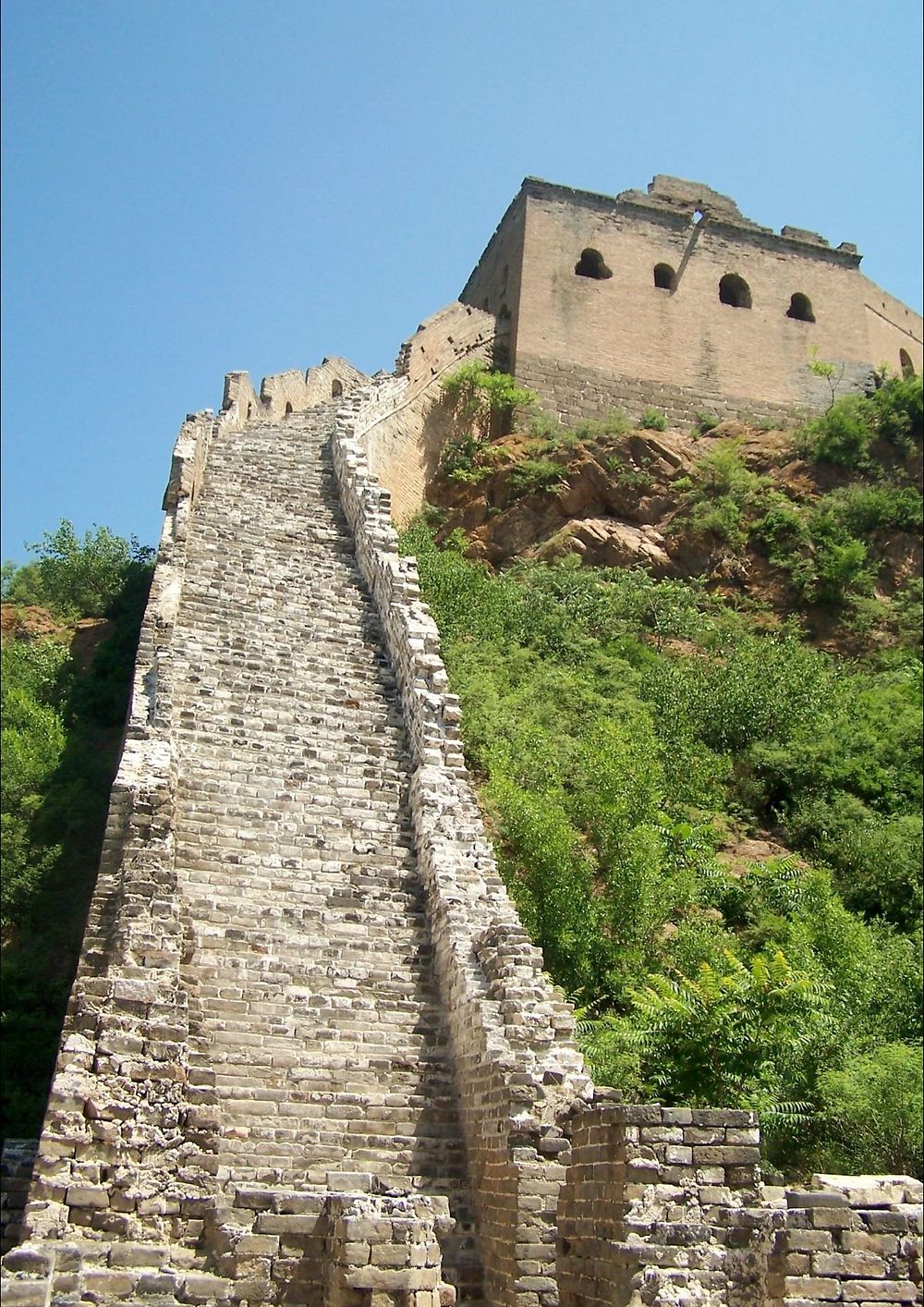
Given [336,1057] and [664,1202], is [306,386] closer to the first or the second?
[336,1057]

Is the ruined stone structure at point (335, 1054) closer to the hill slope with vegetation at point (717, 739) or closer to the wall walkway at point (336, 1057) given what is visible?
the wall walkway at point (336, 1057)

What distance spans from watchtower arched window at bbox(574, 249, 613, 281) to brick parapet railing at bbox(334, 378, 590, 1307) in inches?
747

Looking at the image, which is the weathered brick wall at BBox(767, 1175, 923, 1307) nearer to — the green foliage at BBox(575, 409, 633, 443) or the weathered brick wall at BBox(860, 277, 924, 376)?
the green foliage at BBox(575, 409, 633, 443)

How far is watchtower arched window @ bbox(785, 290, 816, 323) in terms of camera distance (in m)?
34.1

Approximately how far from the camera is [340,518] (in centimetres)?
2017

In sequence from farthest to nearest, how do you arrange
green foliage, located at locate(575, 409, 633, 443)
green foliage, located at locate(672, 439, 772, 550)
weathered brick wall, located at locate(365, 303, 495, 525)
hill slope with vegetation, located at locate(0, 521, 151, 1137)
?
green foliage, located at locate(575, 409, 633, 443) → green foliage, located at locate(672, 439, 772, 550) → weathered brick wall, located at locate(365, 303, 495, 525) → hill slope with vegetation, located at locate(0, 521, 151, 1137)

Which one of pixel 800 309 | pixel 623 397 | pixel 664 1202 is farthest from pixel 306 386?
pixel 664 1202

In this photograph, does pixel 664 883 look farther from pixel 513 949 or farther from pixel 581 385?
pixel 581 385

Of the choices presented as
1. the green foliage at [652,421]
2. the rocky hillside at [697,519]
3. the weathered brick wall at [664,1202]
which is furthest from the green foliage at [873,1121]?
the green foliage at [652,421]

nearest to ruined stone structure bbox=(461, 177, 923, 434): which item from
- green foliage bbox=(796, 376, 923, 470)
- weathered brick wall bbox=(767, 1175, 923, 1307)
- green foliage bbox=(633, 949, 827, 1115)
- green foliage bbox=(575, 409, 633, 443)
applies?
green foliage bbox=(575, 409, 633, 443)

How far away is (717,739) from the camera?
68.4ft

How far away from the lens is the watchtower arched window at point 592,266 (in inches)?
1267

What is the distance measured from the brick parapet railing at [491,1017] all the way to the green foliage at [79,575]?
13426 millimetres

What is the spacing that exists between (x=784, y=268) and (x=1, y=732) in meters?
23.7
